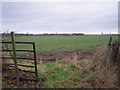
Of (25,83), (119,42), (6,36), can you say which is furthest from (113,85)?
(6,36)

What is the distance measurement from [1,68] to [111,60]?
5.15 metres

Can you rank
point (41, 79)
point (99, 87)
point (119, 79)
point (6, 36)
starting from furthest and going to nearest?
point (6, 36) → point (41, 79) → point (119, 79) → point (99, 87)

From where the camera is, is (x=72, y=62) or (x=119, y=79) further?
(x=72, y=62)

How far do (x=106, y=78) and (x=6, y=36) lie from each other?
5.05m

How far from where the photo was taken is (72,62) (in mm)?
9336

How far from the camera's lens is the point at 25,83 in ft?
21.4

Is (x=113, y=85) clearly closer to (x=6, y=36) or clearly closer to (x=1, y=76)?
(x=1, y=76)

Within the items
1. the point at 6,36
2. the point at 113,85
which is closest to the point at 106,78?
the point at 113,85

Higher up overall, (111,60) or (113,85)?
(111,60)

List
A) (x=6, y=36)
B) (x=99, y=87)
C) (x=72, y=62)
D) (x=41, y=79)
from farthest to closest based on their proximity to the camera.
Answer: (x=72, y=62) → (x=6, y=36) → (x=41, y=79) → (x=99, y=87)

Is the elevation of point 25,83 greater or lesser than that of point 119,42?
lesser

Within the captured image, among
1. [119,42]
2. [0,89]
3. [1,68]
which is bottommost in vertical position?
[0,89]

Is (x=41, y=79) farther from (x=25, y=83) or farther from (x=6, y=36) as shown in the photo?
(x=6, y=36)

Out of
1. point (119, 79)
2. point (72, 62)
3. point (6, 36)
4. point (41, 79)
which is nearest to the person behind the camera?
point (119, 79)
